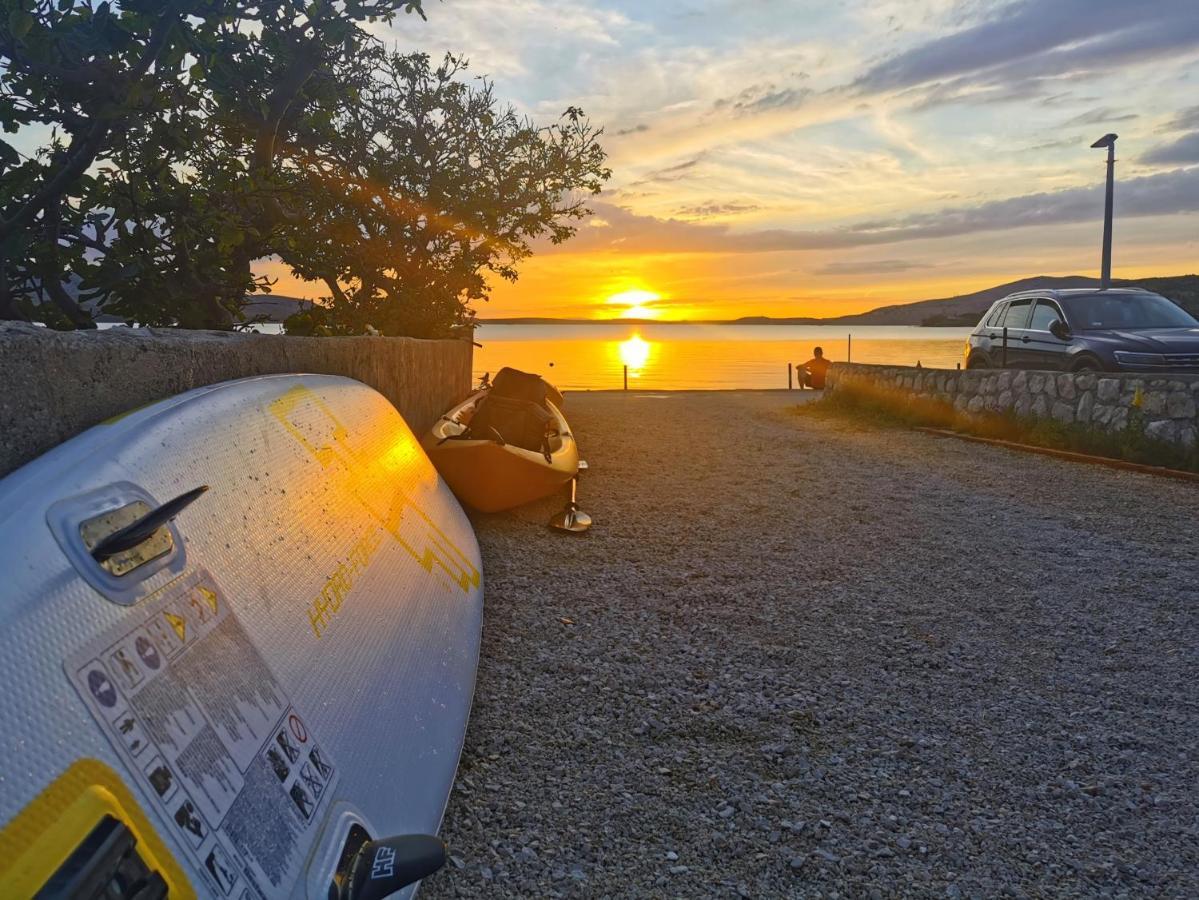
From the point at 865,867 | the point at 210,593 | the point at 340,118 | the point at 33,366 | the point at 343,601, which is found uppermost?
the point at 340,118

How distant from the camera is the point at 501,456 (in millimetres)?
6777

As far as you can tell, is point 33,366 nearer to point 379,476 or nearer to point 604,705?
point 379,476

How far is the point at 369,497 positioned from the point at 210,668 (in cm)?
171

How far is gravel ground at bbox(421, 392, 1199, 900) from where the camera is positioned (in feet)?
8.51

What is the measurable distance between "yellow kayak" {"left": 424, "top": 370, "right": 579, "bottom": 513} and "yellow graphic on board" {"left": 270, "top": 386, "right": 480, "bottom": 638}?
2065mm

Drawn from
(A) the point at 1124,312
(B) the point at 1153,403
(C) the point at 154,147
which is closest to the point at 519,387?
(C) the point at 154,147

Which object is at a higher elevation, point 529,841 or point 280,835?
point 280,835

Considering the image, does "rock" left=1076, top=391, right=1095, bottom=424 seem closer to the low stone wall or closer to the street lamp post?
the low stone wall

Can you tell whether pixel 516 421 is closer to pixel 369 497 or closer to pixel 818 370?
pixel 369 497

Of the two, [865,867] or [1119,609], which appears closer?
[865,867]

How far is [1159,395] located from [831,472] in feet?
13.2

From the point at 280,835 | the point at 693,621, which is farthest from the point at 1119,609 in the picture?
the point at 280,835

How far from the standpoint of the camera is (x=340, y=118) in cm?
1623

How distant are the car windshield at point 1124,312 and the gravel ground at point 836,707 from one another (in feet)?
17.6
